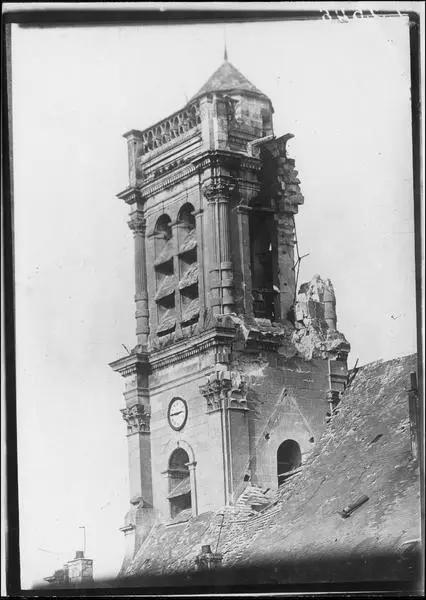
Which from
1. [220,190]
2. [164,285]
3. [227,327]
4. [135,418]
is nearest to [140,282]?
[164,285]

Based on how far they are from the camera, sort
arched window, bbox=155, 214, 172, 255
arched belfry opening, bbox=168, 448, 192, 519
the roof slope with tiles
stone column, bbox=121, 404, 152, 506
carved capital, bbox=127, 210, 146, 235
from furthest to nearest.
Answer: arched window, bbox=155, 214, 172, 255
carved capital, bbox=127, 210, 146, 235
stone column, bbox=121, 404, 152, 506
arched belfry opening, bbox=168, 448, 192, 519
the roof slope with tiles

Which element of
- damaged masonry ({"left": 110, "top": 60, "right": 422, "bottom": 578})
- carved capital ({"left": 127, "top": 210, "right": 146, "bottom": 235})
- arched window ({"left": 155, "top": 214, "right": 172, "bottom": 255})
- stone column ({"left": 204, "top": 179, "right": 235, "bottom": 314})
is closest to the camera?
damaged masonry ({"left": 110, "top": 60, "right": 422, "bottom": 578})

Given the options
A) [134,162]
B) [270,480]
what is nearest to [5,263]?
[134,162]

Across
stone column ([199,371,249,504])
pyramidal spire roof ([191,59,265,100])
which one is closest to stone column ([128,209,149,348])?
stone column ([199,371,249,504])

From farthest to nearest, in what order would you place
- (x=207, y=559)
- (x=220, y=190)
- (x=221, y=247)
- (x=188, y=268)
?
(x=188, y=268)
(x=220, y=190)
(x=221, y=247)
(x=207, y=559)

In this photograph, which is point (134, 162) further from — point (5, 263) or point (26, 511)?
point (26, 511)

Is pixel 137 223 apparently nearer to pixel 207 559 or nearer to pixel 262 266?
pixel 262 266

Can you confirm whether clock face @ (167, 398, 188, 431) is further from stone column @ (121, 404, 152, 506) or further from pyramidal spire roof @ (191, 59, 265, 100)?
pyramidal spire roof @ (191, 59, 265, 100)
